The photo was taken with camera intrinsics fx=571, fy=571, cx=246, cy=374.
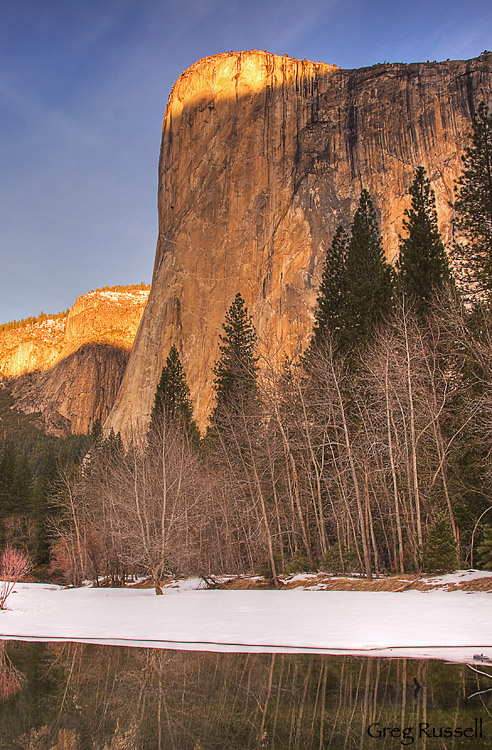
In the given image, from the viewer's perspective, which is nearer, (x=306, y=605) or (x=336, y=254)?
(x=306, y=605)

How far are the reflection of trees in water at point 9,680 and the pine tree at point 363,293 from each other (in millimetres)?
20335

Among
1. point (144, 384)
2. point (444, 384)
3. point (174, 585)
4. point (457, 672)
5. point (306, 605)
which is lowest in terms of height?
point (174, 585)

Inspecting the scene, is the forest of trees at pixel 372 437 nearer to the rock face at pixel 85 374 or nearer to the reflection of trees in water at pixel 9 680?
the reflection of trees in water at pixel 9 680

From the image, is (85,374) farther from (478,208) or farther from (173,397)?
(478,208)

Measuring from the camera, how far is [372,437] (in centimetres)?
2186

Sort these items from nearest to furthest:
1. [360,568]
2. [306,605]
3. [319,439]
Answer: [306,605]
[360,568]
[319,439]

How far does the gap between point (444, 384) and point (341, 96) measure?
69253mm

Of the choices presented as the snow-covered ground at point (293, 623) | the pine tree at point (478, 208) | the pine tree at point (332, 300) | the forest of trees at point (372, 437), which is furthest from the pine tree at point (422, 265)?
the snow-covered ground at point (293, 623)

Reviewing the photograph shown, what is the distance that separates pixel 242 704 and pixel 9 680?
3.06 meters

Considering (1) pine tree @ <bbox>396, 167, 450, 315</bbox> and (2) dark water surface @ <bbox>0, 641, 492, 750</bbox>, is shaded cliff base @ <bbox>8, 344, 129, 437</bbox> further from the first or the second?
(2) dark water surface @ <bbox>0, 641, 492, 750</bbox>

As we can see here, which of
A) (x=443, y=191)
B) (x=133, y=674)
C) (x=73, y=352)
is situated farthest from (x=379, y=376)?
(x=73, y=352)

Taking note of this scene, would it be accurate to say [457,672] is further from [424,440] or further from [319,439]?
[319,439]

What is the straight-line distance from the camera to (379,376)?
1928 cm

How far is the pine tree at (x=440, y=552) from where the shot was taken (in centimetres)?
1567
